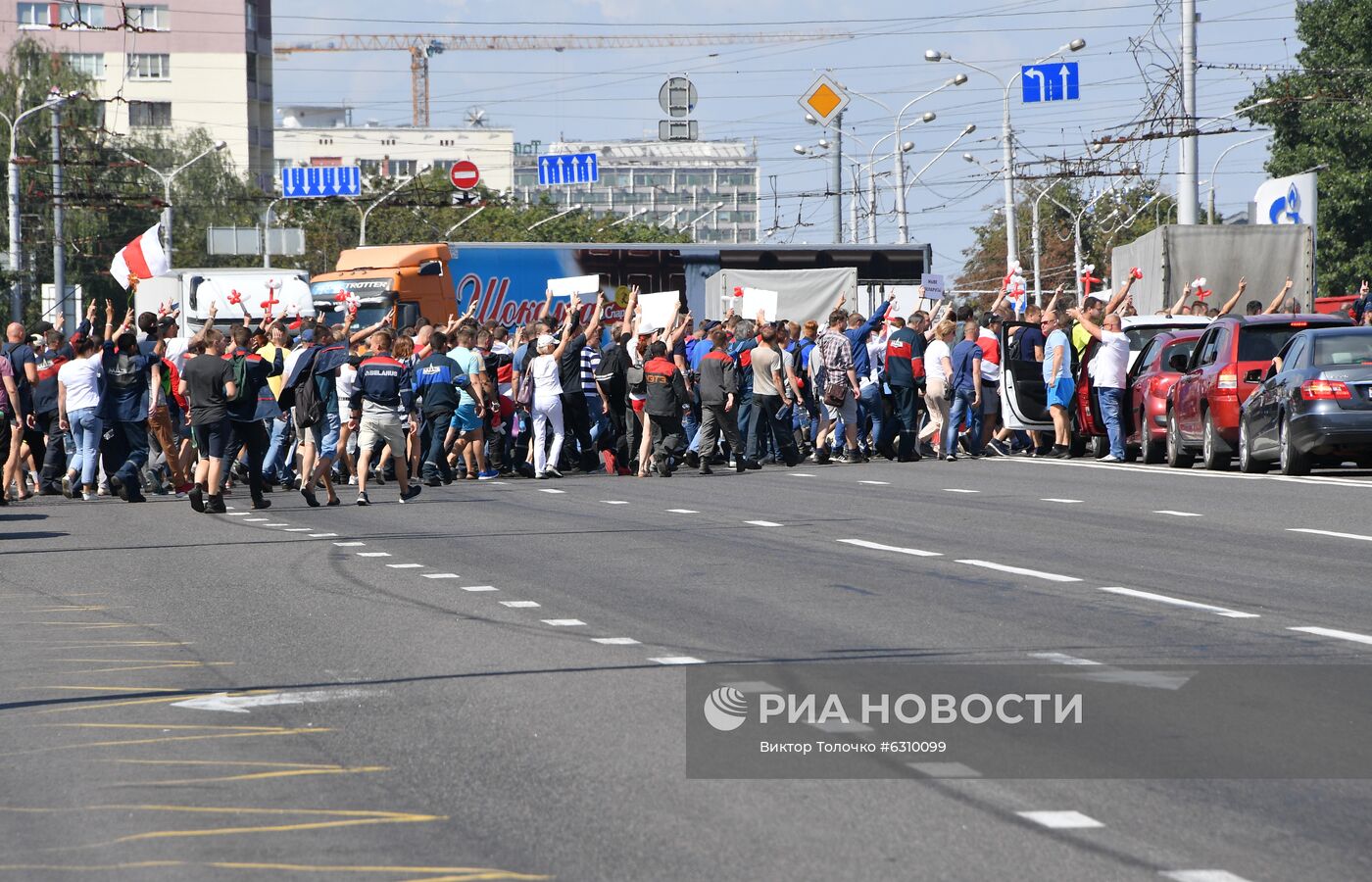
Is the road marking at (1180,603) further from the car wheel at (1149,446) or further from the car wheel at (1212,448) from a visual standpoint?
the car wheel at (1149,446)

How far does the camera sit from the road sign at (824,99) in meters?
44.2

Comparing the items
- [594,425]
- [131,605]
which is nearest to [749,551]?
[131,605]

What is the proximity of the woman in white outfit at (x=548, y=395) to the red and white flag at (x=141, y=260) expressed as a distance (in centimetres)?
1394

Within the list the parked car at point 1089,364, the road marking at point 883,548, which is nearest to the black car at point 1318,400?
the parked car at point 1089,364

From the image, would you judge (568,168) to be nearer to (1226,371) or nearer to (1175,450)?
(1175,450)

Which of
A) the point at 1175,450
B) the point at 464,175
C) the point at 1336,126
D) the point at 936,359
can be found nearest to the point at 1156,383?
the point at 1175,450

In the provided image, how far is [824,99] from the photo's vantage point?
44406 millimetres

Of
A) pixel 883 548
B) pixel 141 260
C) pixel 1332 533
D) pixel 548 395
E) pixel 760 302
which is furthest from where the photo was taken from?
pixel 141 260

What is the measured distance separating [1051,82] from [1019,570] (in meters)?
38.4

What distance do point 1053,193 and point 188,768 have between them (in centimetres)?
9128

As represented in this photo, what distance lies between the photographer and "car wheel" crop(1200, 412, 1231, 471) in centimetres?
2228

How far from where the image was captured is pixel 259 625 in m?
10.8

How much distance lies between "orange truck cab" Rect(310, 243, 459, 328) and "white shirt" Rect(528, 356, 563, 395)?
587 inches

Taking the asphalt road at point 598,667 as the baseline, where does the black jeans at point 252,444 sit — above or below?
above
